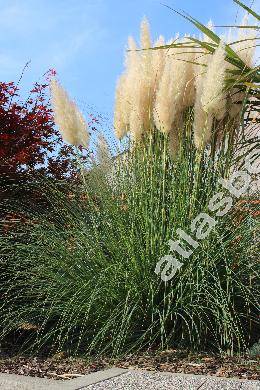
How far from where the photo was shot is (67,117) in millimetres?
4770

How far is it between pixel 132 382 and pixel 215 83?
2047 mm

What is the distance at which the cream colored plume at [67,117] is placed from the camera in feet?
15.6

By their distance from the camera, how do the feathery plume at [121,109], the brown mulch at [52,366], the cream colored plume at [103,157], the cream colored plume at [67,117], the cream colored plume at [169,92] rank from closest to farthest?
the brown mulch at [52,366] < the cream colored plume at [169,92] < the cream colored plume at [67,117] < the feathery plume at [121,109] < the cream colored plume at [103,157]

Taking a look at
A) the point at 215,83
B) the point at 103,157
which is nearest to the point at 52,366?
the point at 103,157

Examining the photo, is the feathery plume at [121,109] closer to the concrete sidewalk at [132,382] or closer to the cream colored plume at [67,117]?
the cream colored plume at [67,117]

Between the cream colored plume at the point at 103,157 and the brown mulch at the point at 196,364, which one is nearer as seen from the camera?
the brown mulch at the point at 196,364

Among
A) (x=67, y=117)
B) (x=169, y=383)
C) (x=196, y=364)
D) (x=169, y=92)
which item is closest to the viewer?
(x=169, y=383)

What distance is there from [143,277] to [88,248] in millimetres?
620

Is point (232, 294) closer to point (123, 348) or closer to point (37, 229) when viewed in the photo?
point (123, 348)

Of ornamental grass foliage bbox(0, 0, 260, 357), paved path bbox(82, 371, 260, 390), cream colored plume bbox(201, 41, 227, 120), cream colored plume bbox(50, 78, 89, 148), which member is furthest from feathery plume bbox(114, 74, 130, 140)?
paved path bbox(82, 371, 260, 390)

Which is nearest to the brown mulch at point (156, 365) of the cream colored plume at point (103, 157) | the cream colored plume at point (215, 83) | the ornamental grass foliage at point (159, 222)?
the ornamental grass foliage at point (159, 222)

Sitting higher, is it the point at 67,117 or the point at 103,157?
the point at 67,117

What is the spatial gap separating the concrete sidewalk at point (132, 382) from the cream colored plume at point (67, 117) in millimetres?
1870

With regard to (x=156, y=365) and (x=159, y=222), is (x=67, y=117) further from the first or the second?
(x=156, y=365)
